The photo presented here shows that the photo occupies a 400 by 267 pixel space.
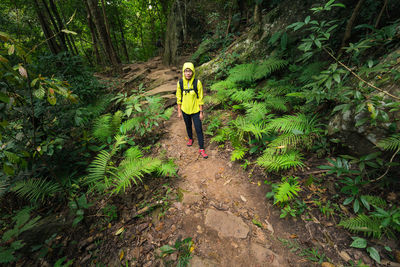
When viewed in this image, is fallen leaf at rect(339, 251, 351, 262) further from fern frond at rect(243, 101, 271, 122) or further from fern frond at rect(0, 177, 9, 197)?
fern frond at rect(0, 177, 9, 197)

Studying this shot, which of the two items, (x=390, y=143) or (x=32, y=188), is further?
(x=32, y=188)

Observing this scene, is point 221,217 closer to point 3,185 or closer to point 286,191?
point 286,191

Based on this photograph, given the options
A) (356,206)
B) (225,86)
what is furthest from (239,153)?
(225,86)

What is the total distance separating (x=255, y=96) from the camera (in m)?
4.29

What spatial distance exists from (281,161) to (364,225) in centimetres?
115

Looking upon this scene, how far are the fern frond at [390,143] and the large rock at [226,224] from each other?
2.09 metres

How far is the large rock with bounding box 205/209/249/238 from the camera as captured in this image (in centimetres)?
214

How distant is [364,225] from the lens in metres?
1.81

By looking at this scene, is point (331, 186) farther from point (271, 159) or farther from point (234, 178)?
point (234, 178)

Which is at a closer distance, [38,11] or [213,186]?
[213,186]

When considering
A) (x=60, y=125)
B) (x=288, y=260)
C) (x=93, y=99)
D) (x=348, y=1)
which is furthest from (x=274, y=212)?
(x=93, y=99)

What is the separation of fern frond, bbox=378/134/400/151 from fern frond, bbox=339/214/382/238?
910 millimetres

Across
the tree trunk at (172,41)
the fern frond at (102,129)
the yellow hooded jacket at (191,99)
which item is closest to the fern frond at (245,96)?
the yellow hooded jacket at (191,99)

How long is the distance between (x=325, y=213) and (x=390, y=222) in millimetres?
589
